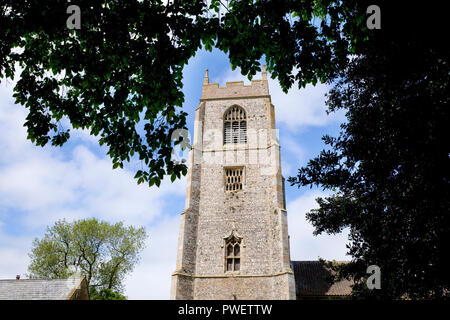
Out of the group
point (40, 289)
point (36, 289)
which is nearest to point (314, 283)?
point (40, 289)

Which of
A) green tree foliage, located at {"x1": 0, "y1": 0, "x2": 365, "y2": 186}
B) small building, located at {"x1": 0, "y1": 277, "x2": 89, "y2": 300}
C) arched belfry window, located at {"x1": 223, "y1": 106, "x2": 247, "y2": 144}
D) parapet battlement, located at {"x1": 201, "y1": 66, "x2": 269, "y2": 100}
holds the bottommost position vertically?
small building, located at {"x1": 0, "y1": 277, "x2": 89, "y2": 300}

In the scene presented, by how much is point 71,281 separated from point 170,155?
17251 millimetres

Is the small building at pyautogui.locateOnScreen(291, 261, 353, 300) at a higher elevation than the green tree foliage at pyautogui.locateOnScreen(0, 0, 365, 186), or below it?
below

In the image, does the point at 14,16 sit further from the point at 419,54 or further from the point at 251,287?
the point at 251,287

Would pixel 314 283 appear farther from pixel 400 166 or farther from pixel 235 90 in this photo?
pixel 400 166

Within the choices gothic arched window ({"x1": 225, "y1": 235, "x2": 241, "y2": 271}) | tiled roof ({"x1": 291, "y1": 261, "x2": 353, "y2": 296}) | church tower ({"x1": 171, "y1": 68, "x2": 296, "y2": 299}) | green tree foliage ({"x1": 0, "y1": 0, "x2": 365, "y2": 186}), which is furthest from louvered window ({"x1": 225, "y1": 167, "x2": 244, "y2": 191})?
green tree foliage ({"x1": 0, "y1": 0, "x2": 365, "y2": 186})

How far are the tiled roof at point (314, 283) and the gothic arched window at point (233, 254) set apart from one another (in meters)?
4.76

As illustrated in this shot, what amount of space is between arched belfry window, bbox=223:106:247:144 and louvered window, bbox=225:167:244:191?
265 centimetres

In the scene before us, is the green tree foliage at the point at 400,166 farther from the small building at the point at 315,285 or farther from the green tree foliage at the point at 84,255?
the green tree foliage at the point at 84,255

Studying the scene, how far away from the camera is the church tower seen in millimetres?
18266

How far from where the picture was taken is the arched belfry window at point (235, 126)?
24.1 m

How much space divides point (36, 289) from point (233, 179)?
1359 centimetres

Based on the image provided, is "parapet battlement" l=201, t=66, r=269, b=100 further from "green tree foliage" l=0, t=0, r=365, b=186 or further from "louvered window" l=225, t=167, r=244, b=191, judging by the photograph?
"green tree foliage" l=0, t=0, r=365, b=186
